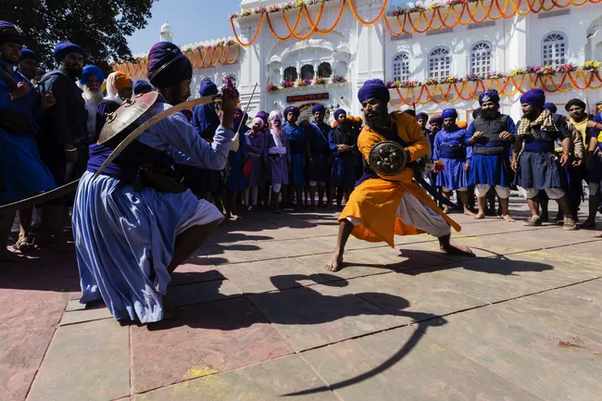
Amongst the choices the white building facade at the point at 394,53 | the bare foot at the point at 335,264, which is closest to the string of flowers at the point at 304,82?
the white building facade at the point at 394,53

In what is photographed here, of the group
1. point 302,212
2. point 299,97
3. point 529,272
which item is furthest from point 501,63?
point 529,272

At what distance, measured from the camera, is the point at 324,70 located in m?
22.8

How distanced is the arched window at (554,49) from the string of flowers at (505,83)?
3.13ft

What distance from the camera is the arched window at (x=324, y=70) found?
22.6 metres

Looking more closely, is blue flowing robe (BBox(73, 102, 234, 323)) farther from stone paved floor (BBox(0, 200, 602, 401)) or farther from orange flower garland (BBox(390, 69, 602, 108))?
orange flower garland (BBox(390, 69, 602, 108))

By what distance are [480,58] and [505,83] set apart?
2.09 meters

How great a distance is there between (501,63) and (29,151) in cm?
2131

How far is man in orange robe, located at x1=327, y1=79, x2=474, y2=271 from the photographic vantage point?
3.21m

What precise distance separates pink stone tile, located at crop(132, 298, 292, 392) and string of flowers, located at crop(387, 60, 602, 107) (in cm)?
1922

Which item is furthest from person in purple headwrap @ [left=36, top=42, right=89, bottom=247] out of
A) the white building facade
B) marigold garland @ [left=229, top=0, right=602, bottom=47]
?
marigold garland @ [left=229, top=0, right=602, bottom=47]

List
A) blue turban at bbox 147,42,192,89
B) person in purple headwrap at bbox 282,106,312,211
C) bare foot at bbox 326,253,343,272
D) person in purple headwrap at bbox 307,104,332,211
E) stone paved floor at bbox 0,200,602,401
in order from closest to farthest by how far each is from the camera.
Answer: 1. stone paved floor at bbox 0,200,602,401
2. blue turban at bbox 147,42,192,89
3. bare foot at bbox 326,253,343,272
4. person in purple headwrap at bbox 282,106,312,211
5. person in purple headwrap at bbox 307,104,332,211

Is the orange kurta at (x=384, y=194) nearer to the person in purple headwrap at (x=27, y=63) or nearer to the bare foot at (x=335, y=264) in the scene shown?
the bare foot at (x=335, y=264)

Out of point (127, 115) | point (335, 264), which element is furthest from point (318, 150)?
point (127, 115)

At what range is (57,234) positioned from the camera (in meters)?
3.59
